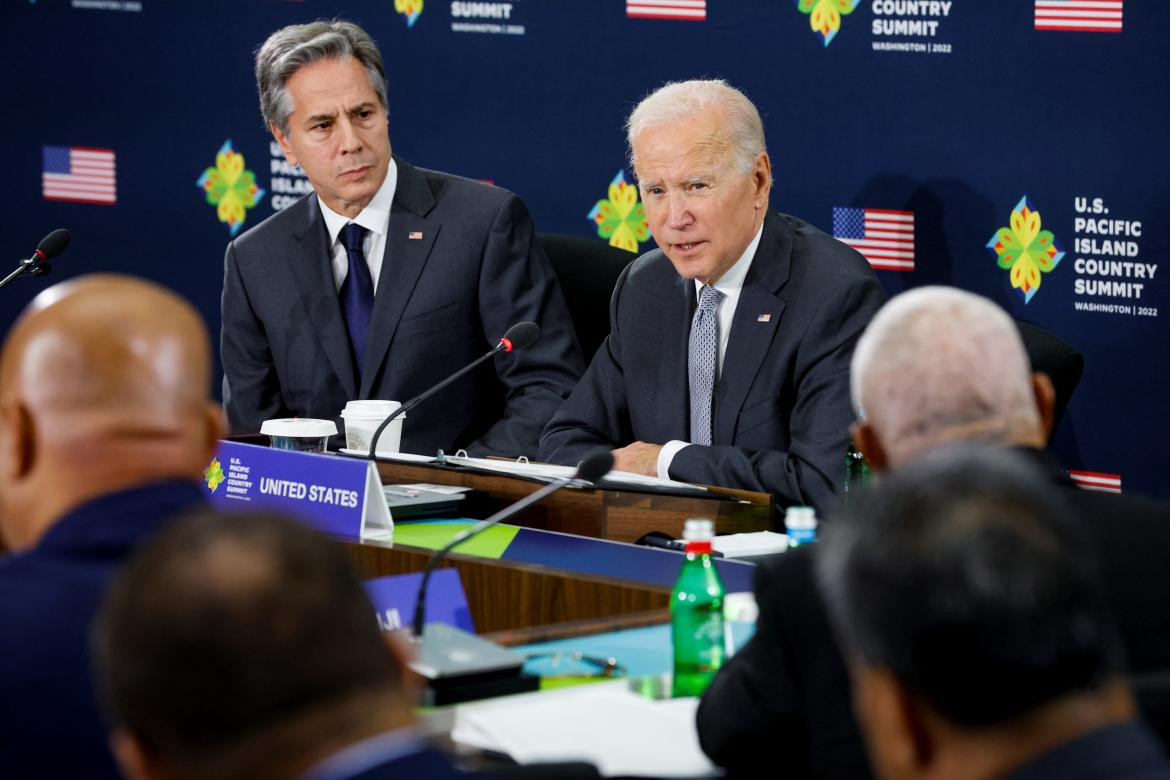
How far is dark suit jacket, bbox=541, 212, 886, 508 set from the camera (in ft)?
12.1

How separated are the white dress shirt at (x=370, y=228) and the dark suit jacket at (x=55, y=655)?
2.86m

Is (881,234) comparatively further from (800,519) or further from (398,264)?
(800,519)

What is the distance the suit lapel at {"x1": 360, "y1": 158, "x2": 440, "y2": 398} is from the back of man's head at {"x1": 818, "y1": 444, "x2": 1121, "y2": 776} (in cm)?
333

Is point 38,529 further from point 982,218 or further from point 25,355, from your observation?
point 982,218

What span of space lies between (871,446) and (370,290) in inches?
104

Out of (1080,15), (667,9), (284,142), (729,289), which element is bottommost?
(729,289)

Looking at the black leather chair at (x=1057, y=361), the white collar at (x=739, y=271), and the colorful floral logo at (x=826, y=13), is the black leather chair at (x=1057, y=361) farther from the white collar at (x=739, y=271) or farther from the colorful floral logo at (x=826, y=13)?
the colorful floral logo at (x=826, y=13)

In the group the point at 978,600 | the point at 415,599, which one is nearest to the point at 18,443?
the point at 415,599

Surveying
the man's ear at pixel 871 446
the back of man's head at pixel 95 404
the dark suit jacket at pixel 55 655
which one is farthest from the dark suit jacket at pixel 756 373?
the dark suit jacket at pixel 55 655

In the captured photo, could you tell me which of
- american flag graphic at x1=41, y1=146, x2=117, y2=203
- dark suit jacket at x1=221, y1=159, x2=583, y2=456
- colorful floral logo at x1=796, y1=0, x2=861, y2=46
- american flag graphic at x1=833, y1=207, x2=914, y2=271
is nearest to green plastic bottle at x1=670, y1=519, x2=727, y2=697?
dark suit jacket at x1=221, y1=159, x2=583, y2=456

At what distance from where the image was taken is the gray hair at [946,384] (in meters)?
1.92

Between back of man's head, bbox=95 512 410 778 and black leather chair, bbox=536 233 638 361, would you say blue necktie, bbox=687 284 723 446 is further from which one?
back of man's head, bbox=95 512 410 778

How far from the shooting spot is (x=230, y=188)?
644 cm

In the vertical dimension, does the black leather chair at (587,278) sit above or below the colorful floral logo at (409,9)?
below
